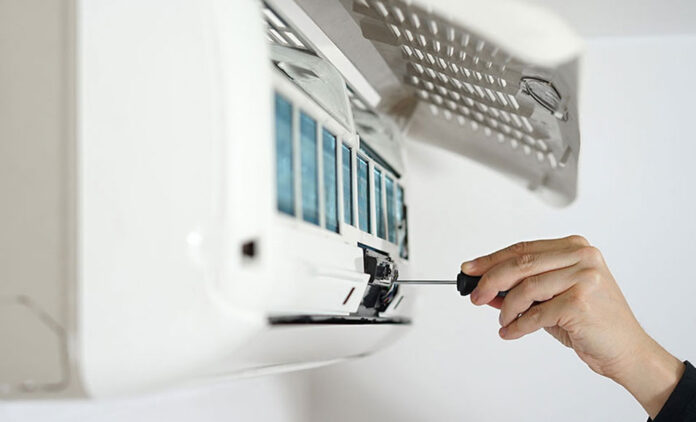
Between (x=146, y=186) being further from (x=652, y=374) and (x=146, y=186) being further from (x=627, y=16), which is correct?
(x=627, y=16)

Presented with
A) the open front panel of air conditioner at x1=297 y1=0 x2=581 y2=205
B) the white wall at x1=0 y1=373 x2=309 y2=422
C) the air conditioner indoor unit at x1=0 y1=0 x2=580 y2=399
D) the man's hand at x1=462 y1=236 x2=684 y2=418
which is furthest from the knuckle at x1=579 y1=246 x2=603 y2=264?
the white wall at x1=0 y1=373 x2=309 y2=422

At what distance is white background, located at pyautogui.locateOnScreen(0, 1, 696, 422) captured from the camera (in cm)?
146

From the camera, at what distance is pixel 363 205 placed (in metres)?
0.92

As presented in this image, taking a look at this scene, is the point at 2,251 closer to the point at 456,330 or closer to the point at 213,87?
the point at 213,87

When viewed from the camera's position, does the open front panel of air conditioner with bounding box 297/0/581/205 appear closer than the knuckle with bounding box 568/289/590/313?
Yes

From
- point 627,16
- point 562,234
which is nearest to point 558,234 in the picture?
point 562,234

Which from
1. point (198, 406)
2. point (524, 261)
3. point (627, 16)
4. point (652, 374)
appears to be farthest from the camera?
point (627, 16)

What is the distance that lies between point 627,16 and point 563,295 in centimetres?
69

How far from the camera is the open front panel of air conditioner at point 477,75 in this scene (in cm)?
62

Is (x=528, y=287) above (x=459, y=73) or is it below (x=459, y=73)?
below

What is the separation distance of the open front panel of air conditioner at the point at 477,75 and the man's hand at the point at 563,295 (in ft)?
0.43

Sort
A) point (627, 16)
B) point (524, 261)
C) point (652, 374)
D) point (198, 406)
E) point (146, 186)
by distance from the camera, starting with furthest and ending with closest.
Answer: point (627, 16), point (198, 406), point (652, 374), point (524, 261), point (146, 186)

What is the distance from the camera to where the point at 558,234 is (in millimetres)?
1492

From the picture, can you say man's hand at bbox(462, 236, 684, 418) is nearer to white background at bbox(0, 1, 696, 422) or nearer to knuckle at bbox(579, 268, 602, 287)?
knuckle at bbox(579, 268, 602, 287)
